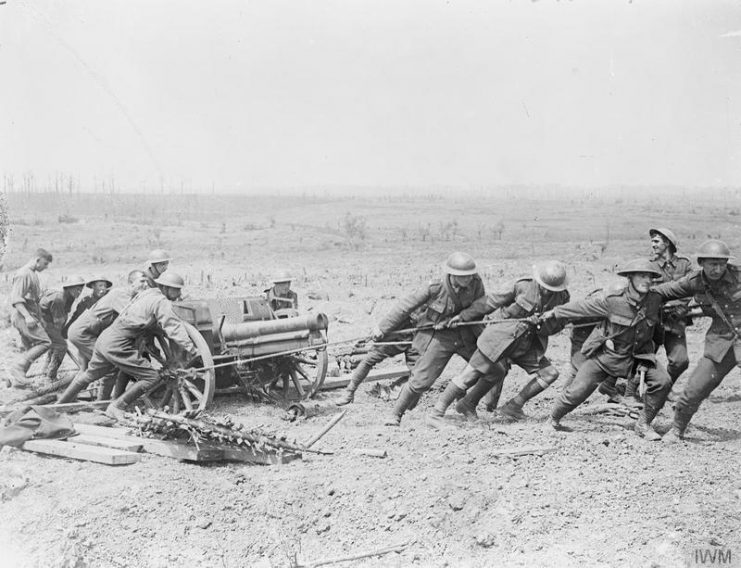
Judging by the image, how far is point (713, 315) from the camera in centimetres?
666

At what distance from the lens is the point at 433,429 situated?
23.6 ft

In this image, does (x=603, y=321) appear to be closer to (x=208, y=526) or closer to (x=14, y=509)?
(x=208, y=526)

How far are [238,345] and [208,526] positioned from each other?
297 centimetres

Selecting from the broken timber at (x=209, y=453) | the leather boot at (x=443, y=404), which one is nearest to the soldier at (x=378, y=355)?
the leather boot at (x=443, y=404)

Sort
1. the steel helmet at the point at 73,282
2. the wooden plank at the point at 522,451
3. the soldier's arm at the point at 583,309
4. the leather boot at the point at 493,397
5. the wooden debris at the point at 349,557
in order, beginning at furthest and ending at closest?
the steel helmet at the point at 73,282 < the leather boot at the point at 493,397 < the soldier's arm at the point at 583,309 < the wooden plank at the point at 522,451 < the wooden debris at the point at 349,557

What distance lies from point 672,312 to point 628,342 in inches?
35.0

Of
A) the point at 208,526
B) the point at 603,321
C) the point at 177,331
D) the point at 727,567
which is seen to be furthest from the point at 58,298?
the point at 727,567

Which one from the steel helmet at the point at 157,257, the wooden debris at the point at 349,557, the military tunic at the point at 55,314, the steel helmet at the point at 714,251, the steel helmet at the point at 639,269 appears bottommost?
the wooden debris at the point at 349,557

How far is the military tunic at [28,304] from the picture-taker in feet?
30.2

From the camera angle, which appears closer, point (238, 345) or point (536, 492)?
point (536, 492)

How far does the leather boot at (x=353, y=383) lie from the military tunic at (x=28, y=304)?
3.60m

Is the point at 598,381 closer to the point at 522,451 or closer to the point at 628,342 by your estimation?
the point at 628,342

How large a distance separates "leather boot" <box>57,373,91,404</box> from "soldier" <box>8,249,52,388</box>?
1.55 m

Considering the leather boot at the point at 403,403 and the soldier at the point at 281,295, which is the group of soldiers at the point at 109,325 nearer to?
the soldier at the point at 281,295
